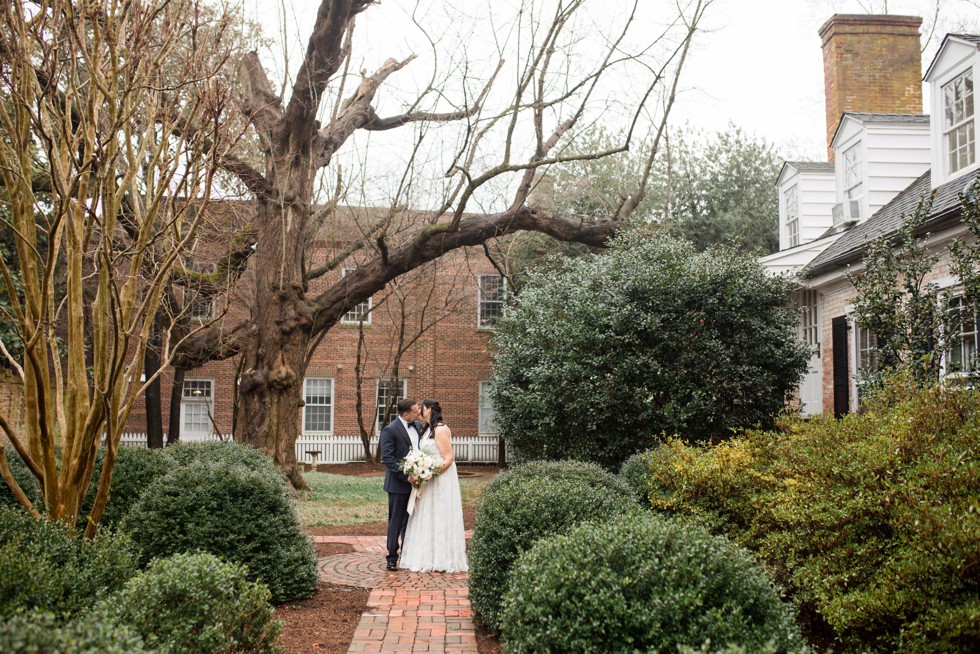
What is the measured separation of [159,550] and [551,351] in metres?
7.32

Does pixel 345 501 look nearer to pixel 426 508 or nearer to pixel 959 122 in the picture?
pixel 426 508

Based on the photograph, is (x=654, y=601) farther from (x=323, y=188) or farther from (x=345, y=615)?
(x=323, y=188)

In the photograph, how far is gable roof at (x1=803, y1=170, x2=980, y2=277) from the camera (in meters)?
10.6

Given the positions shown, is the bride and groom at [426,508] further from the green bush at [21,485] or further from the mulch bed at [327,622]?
the green bush at [21,485]

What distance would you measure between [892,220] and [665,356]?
443 centimetres

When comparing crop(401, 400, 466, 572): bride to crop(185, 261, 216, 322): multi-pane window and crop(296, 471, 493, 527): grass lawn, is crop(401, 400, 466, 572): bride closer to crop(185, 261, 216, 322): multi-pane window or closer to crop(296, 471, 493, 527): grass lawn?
crop(296, 471, 493, 527): grass lawn

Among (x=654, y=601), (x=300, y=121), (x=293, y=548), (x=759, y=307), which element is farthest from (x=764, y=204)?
(x=654, y=601)

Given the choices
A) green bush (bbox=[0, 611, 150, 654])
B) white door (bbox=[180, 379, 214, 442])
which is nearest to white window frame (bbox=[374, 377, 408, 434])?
white door (bbox=[180, 379, 214, 442])

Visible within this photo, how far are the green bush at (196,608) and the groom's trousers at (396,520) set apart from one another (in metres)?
4.43

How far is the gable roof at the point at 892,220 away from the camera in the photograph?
34.8 feet

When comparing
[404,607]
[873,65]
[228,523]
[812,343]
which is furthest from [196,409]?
[404,607]

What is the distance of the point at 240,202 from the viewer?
17.3 metres

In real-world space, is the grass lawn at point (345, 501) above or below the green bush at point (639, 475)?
below

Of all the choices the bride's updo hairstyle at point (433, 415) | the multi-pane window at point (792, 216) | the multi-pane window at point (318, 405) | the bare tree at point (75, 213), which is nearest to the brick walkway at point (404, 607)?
the bride's updo hairstyle at point (433, 415)
